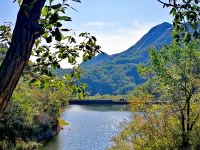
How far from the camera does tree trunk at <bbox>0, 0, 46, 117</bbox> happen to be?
3596 millimetres

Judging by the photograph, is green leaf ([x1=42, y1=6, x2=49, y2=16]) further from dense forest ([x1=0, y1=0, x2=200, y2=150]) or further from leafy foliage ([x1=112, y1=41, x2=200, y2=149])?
leafy foliage ([x1=112, y1=41, x2=200, y2=149])

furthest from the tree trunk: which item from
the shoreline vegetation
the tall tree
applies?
the shoreline vegetation

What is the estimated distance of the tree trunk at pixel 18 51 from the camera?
3596mm

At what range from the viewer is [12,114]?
55750mm

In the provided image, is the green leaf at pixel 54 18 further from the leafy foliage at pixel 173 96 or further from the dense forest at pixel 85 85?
the leafy foliage at pixel 173 96

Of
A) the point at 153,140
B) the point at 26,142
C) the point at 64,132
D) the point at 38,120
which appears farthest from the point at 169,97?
the point at 64,132

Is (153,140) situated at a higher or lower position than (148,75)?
lower

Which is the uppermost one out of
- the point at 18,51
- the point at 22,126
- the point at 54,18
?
the point at 54,18

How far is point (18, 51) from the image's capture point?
143 inches

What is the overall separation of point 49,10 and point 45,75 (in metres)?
1.11

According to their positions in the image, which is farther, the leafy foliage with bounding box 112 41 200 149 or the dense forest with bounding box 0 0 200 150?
the leafy foliage with bounding box 112 41 200 149

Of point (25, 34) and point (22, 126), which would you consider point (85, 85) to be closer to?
point (25, 34)

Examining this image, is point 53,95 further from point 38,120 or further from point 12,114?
point 12,114

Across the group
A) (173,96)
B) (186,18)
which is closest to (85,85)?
(186,18)
